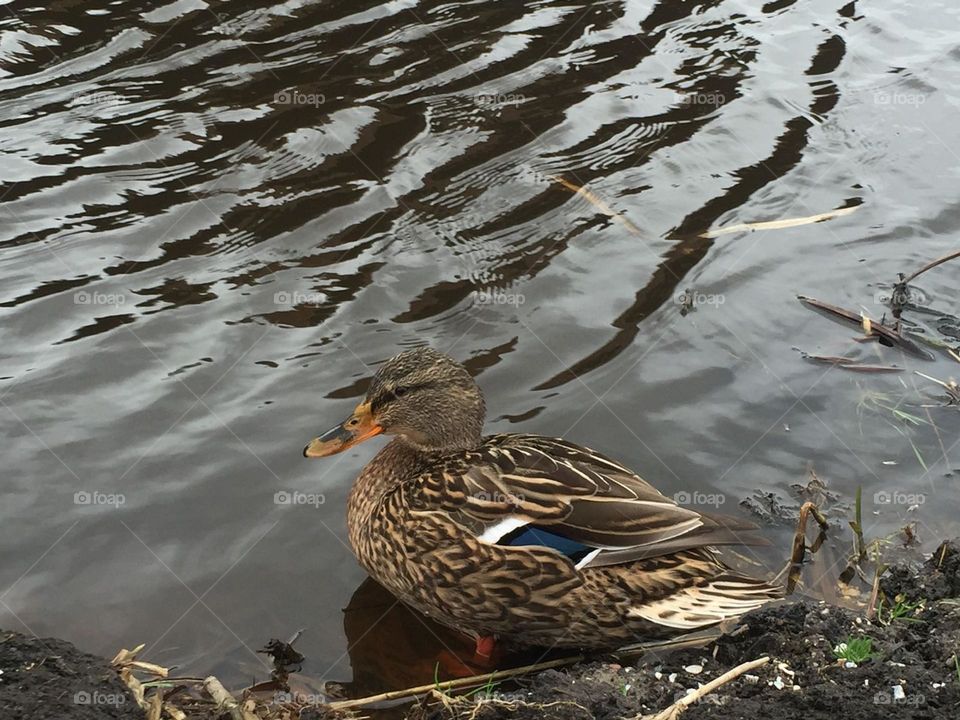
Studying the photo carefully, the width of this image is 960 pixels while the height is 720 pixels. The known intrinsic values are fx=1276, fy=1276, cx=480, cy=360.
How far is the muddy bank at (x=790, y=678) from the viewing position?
4.18 meters

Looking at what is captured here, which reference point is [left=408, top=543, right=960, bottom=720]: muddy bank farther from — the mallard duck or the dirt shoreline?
the mallard duck

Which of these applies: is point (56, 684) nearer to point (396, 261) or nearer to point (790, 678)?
point (790, 678)

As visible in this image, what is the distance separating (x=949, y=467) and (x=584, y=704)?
2.93 metres

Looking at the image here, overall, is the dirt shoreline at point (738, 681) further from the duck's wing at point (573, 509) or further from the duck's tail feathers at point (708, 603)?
the duck's wing at point (573, 509)

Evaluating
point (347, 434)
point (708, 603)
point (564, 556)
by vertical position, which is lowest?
point (708, 603)

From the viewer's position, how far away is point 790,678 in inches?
173

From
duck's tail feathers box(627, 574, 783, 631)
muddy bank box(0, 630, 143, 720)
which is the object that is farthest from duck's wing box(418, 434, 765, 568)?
muddy bank box(0, 630, 143, 720)

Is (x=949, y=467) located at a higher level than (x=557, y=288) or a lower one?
lower

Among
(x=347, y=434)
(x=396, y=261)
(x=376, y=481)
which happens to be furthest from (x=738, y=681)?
(x=396, y=261)

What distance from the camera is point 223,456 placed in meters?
6.39

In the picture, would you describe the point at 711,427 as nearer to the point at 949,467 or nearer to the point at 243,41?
the point at 949,467

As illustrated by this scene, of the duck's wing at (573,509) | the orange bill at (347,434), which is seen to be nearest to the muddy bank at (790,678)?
the duck's wing at (573,509)

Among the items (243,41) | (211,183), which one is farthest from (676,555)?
(243,41)

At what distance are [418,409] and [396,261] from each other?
82.7 inches
